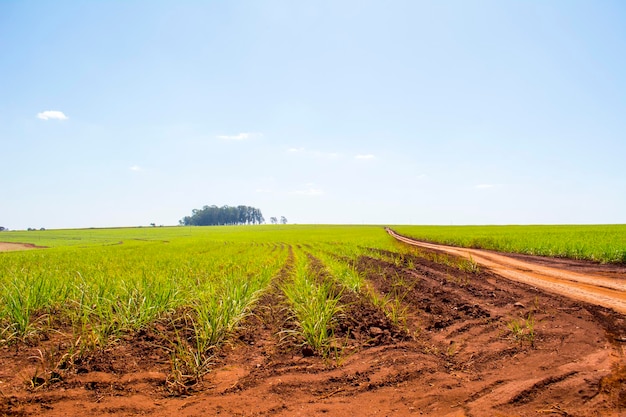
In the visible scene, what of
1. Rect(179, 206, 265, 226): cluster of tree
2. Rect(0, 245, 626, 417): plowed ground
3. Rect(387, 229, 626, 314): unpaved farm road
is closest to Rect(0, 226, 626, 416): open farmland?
Rect(0, 245, 626, 417): plowed ground

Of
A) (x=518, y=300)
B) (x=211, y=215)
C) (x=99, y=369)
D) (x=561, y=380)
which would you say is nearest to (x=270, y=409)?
(x=99, y=369)

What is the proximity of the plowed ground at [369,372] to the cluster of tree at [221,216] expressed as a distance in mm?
168792

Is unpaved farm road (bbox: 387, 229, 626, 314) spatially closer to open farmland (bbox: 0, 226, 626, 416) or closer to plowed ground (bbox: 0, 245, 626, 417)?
open farmland (bbox: 0, 226, 626, 416)

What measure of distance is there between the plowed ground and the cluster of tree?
169 meters

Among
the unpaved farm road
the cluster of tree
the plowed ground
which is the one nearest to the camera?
the plowed ground

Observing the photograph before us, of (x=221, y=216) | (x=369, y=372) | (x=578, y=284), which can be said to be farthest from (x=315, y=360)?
(x=221, y=216)

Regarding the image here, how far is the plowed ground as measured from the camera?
3072mm

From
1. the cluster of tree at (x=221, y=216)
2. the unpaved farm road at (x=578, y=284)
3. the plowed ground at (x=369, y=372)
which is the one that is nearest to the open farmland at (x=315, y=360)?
the plowed ground at (x=369, y=372)

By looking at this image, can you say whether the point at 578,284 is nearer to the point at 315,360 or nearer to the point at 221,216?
the point at 315,360

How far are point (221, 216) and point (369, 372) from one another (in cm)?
17133

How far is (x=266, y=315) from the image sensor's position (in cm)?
633

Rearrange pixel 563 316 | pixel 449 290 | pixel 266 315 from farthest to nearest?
1. pixel 449 290
2. pixel 266 315
3. pixel 563 316

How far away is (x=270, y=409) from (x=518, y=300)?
5629 mm

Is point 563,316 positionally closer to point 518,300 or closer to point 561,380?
point 518,300
